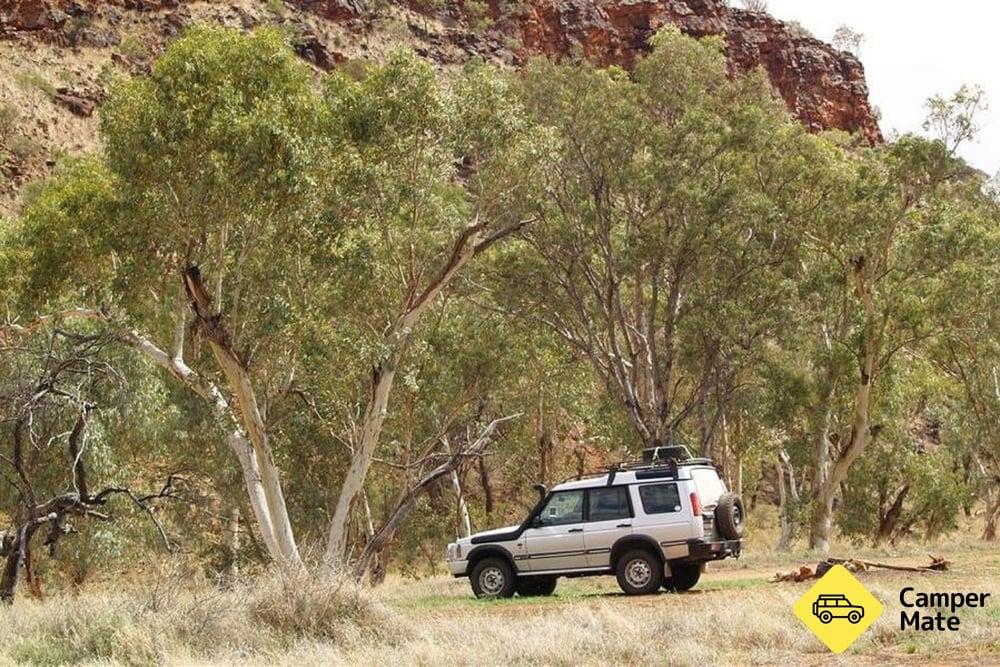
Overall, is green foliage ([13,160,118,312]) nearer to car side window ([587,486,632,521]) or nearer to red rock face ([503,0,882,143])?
car side window ([587,486,632,521])

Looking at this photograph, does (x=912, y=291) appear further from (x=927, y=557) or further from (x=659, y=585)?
(x=659, y=585)

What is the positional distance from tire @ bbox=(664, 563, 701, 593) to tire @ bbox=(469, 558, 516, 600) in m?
2.44

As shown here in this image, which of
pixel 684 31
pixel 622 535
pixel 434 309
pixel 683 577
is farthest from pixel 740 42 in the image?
pixel 622 535

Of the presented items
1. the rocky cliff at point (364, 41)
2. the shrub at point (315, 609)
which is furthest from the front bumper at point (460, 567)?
the rocky cliff at point (364, 41)

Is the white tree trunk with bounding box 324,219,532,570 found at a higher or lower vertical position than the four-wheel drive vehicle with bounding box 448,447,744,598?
higher

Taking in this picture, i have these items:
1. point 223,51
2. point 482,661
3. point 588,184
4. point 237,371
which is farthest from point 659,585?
point 588,184

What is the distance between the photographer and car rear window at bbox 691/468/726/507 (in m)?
16.3

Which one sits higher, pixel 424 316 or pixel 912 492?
pixel 424 316

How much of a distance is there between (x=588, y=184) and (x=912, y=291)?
8811mm

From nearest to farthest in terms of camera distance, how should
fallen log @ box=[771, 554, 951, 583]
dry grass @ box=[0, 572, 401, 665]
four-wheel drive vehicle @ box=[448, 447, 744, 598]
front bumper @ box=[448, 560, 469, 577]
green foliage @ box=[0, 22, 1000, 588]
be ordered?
1. dry grass @ box=[0, 572, 401, 665]
2. four-wheel drive vehicle @ box=[448, 447, 744, 598]
3. fallen log @ box=[771, 554, 951, 583]
4. front bumper @ box=[448, 560, 469, 577]
5. green foliage @ box=[0, 22, 1000, 588]

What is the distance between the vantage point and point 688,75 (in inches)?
1097

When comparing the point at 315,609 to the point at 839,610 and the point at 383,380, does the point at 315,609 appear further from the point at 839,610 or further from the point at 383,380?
the point at 383,380

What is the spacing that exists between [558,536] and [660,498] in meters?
1.72

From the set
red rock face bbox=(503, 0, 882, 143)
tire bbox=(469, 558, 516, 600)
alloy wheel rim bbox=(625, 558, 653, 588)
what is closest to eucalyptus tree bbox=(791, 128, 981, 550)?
alloy wheel rim bbox=(625, 558, 653, 588)
